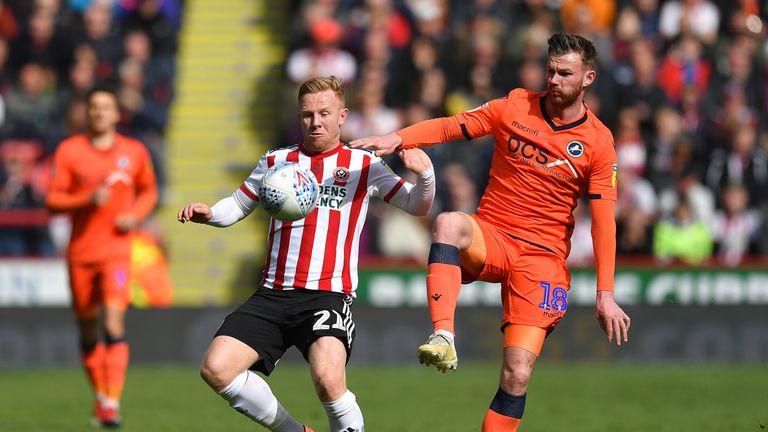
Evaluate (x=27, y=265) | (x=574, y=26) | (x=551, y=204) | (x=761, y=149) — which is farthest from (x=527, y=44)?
(x=551, y=204)

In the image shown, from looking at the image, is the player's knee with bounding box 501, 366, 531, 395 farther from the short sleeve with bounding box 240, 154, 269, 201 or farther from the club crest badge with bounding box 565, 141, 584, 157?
the short sleeve with bounding box 240, 154, 269, 201

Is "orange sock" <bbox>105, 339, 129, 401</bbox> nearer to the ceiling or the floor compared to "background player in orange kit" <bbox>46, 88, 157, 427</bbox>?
nearer to the floor

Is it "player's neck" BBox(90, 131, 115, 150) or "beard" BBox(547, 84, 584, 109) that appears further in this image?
"player's neck" BBox(90, 131, 115, 150)

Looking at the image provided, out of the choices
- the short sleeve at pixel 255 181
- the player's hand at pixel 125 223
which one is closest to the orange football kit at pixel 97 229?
the player's hand at pixel 125 223

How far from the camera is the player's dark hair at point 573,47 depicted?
718cm

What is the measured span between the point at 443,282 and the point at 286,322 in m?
0.88

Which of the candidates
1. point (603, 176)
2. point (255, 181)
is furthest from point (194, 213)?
point (603, 176)

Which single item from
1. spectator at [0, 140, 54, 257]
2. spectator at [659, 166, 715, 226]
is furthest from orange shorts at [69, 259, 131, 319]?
spectator at [659, 166, 715, 226]

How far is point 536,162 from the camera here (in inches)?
290

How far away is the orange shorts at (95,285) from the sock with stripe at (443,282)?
379 centimetres

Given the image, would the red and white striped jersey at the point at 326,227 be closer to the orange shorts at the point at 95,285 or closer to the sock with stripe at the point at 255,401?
the sock with stripe at the point at 255,401

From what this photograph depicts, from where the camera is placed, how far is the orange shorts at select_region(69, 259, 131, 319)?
10.1 meters

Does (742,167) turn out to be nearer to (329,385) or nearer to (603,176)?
→ (603,176)

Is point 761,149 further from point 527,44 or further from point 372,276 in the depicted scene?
point 372,276
